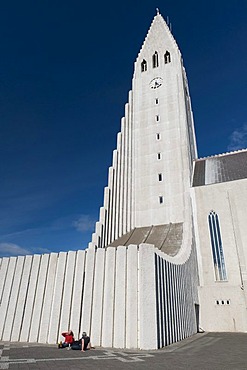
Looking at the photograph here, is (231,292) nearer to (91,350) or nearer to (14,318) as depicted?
(91,350)

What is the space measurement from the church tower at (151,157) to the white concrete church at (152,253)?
117 mm

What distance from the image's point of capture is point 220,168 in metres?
29.7

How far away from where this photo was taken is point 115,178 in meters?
30.0

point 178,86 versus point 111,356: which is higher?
point 178,86

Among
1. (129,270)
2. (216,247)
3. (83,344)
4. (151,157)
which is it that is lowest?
(83,344)

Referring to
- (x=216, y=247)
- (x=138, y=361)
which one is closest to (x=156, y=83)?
(x=216, y=247)

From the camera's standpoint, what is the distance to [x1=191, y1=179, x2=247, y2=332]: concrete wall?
2119 centimetres

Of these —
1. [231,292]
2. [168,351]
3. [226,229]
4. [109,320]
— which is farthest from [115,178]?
[168,351]

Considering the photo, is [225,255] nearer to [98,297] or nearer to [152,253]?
[152,253]

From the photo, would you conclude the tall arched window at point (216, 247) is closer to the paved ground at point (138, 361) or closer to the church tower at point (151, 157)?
the church tower at point (151, 157)

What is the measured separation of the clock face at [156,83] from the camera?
113 ft

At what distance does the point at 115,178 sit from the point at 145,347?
66.3 ft

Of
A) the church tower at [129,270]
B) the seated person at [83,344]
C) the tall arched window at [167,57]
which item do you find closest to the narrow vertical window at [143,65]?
the tall arched window at [167,57]

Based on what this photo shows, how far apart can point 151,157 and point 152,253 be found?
19.0m
